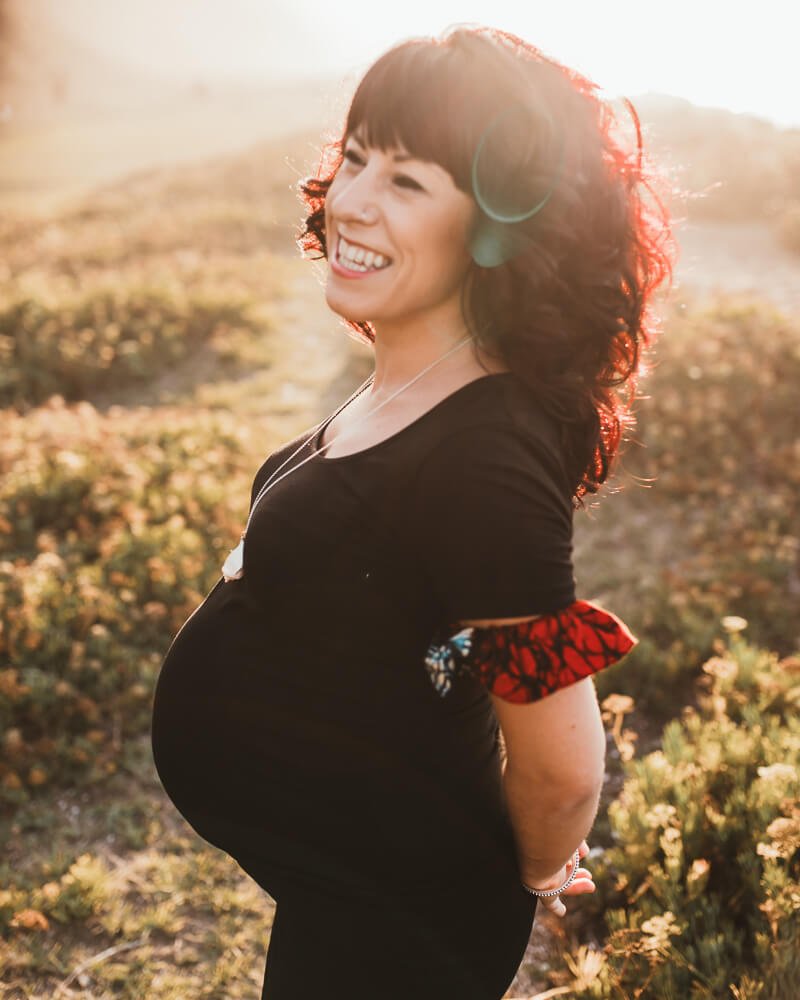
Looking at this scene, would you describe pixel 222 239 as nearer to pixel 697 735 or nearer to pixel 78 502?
pixel 78 502

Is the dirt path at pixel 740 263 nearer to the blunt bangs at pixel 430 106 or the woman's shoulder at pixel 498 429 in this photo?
the blunt bangs at pixel 430 106

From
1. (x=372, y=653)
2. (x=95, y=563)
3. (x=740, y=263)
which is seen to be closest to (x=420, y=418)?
(x=372, y=653)

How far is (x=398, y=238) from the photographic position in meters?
1.47

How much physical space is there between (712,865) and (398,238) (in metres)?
2.33

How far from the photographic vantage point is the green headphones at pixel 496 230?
1.42 m

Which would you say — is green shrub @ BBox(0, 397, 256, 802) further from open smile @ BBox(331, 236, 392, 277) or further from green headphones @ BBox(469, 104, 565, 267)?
green headphones @ BBox(469, 104, 565, 267)

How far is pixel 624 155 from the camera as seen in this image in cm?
152

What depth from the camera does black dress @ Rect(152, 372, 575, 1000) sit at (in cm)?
133

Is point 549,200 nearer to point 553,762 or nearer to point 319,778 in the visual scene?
point 553,762

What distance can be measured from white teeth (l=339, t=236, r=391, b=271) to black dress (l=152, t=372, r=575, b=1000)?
30cm

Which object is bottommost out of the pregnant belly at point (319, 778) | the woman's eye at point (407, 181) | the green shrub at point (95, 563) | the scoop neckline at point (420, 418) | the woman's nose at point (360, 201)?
the green shrub at point (95, 563)

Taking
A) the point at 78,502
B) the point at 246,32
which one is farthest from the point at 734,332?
the point at 246,32

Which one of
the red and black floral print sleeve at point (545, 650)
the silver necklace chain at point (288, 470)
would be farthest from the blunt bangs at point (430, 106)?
the red and black floral print sleeve at point (545, 650)

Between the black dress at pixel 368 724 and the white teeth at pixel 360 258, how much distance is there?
0.30 metres
